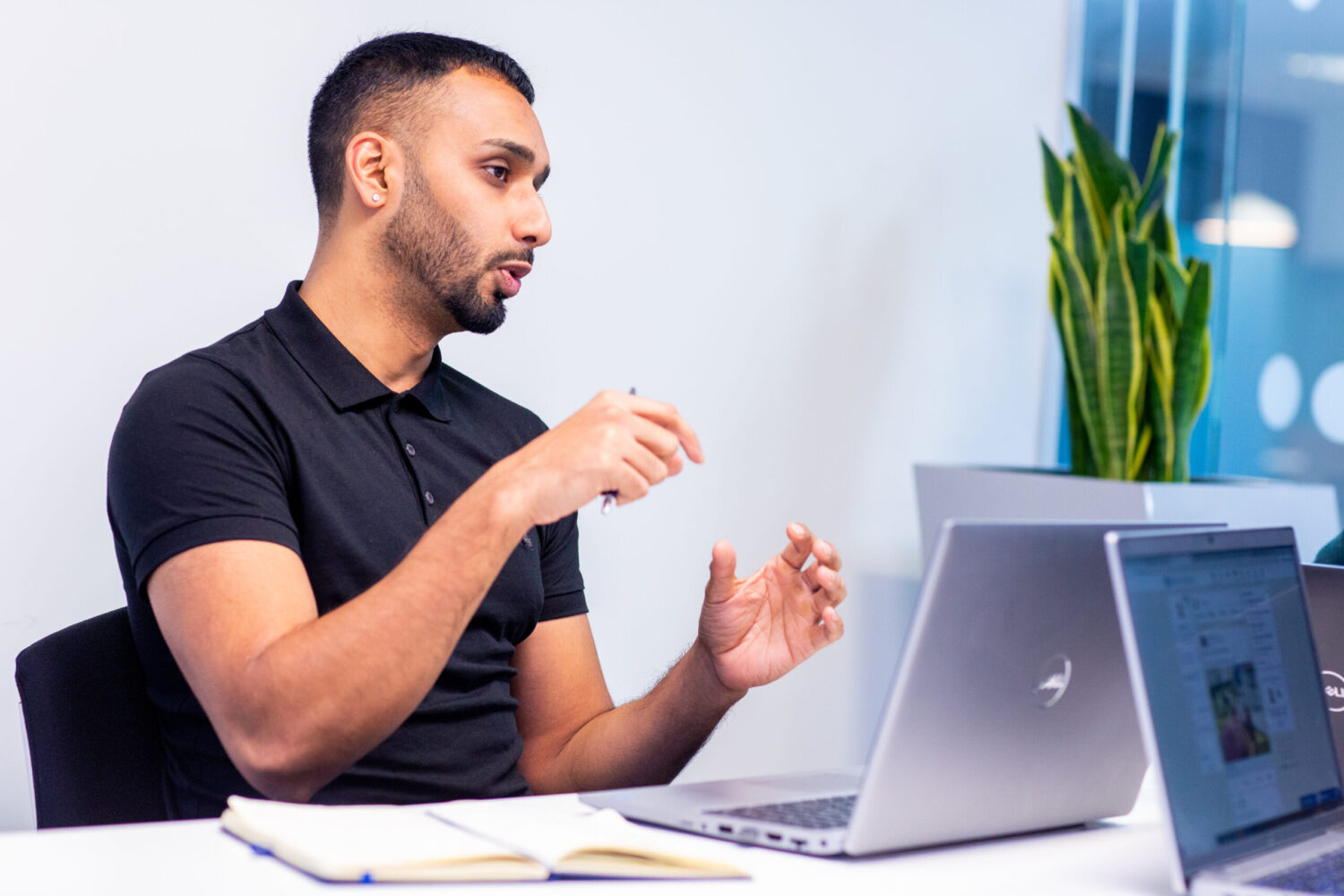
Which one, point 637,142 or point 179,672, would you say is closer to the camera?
point 179,672

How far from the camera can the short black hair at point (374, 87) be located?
174cm

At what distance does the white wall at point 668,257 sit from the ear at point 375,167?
51cm

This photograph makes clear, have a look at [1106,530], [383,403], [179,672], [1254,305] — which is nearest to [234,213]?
[383,403]

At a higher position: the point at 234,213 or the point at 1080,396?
the point at 234,213

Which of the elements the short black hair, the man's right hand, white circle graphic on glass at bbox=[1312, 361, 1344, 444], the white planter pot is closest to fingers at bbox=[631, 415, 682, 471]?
the man's right hand

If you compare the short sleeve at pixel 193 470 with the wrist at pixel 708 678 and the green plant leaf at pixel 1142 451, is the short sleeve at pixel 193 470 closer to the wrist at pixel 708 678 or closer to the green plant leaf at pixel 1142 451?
the wrist at pixel 708 678

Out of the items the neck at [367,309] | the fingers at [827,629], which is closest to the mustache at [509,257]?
the neck at [367,309]

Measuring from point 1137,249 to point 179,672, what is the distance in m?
2.03

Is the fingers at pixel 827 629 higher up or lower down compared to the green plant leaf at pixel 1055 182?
lower down

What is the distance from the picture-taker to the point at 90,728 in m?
1.37

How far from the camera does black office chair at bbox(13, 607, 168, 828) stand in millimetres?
1312

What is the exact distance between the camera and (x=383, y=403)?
64.7 inches

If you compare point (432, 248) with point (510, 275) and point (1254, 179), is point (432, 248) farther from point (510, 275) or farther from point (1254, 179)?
point (1254, 179)

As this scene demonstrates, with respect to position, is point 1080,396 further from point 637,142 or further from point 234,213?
point 234,213
